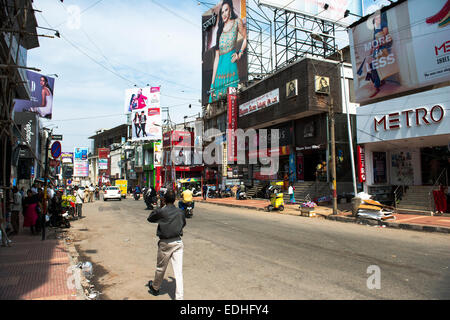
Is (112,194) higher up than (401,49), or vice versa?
(401,49)

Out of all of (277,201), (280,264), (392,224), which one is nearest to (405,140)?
(392,224)

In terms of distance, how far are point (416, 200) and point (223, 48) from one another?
29865mm

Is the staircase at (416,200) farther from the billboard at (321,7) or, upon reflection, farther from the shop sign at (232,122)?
the shop sign at (232,122)

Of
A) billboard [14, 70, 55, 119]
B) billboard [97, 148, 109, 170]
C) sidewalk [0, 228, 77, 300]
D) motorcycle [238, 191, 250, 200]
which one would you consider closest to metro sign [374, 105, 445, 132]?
motorcycle [238, 191, 250, 200]

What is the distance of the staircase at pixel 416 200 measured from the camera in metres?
17.1

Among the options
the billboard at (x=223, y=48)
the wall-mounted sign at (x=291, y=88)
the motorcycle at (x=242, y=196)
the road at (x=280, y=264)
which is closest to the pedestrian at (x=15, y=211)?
the road at (x=280, y=264)

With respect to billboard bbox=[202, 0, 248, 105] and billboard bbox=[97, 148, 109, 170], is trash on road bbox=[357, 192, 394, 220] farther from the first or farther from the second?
billboard bbox=[97, 148, 109, 170]

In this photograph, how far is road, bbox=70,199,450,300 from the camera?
5215mm

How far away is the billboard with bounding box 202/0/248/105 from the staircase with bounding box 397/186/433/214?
21814 millimetres

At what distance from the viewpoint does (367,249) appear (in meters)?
8.49

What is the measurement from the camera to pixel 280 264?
6.88 meters

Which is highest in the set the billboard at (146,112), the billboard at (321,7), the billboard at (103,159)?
the billboard at (321,7)

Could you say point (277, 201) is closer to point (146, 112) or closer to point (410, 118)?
point (410, 118)

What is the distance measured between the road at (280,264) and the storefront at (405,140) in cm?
701
